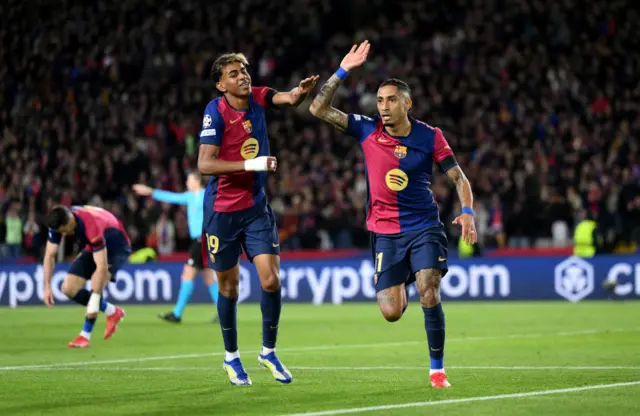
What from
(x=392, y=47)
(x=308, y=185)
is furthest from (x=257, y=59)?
(x=308, y=185)

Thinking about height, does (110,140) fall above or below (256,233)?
above

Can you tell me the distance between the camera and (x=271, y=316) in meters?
10.3

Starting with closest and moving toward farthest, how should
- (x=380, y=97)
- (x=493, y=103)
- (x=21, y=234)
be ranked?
(x=380, y=97), (x=21, y=234), (x=493, y=103)

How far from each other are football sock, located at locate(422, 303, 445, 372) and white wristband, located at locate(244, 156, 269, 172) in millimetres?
1647

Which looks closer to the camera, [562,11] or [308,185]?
[308,185]

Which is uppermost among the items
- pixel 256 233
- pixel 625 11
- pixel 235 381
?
pixel 625 11

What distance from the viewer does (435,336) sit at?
31.3 feet

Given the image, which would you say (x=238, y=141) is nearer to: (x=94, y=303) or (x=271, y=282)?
(x=271, y=282)

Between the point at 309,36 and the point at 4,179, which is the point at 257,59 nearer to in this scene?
the point at 309,36

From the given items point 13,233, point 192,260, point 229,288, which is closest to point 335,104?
point 13,233

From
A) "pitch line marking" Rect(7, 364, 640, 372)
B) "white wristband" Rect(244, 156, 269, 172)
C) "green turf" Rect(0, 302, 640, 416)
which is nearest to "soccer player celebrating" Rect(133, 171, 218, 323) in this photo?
"green turf" Rect(0, 302, 640, 416)

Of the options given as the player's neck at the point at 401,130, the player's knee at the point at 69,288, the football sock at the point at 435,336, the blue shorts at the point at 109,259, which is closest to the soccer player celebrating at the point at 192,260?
the blue shorts at the point at 109,259

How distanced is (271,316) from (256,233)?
0.71 meters

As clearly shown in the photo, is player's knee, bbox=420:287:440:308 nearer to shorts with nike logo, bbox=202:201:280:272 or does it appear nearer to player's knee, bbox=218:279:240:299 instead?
shorts with nike logo, bbox=202:201:280:272
